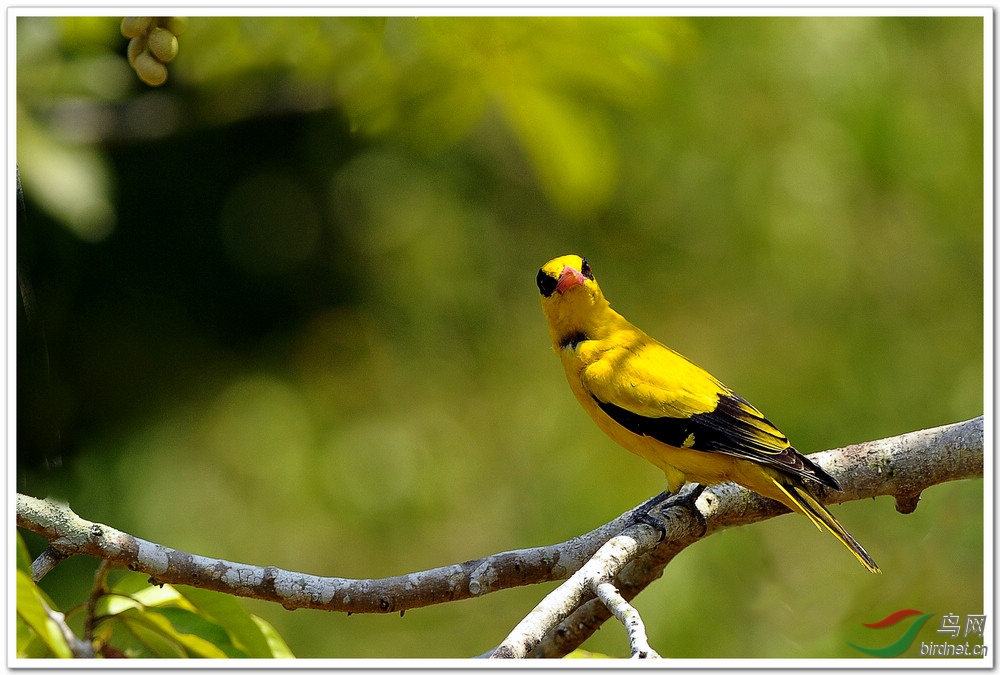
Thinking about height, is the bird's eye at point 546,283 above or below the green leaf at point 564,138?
below

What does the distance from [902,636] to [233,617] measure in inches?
59.5

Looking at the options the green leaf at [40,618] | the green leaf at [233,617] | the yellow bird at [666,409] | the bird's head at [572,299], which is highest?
the bird's head at [572,299]

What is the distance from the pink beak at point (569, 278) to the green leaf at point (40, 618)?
4.35 ft

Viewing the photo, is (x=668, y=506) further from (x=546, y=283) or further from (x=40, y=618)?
(x=40, y=618)

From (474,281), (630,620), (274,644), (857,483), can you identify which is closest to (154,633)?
(274,644)

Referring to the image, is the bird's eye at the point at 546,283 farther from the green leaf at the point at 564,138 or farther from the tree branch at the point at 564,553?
the tree branch at the point at 564,553

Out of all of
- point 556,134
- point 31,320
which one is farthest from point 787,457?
point 31,320

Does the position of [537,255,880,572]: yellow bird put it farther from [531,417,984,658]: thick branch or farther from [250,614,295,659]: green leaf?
[250,614,295,659]: green leaf

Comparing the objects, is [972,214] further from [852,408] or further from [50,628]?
[50,628]

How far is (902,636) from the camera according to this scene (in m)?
2.10

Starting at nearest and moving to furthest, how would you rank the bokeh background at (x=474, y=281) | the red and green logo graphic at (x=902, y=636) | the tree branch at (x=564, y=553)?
the tree branch at (x=564, y=553), the red and green logo graphic at (x=902, y=636), the bokeh background at (x=474, y=281)

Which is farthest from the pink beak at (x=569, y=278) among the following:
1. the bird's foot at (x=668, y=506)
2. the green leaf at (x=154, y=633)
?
the green leaf at (x=154, y=633)

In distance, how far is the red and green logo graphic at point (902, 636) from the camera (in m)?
2.09

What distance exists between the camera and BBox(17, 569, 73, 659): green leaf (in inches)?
56.5
